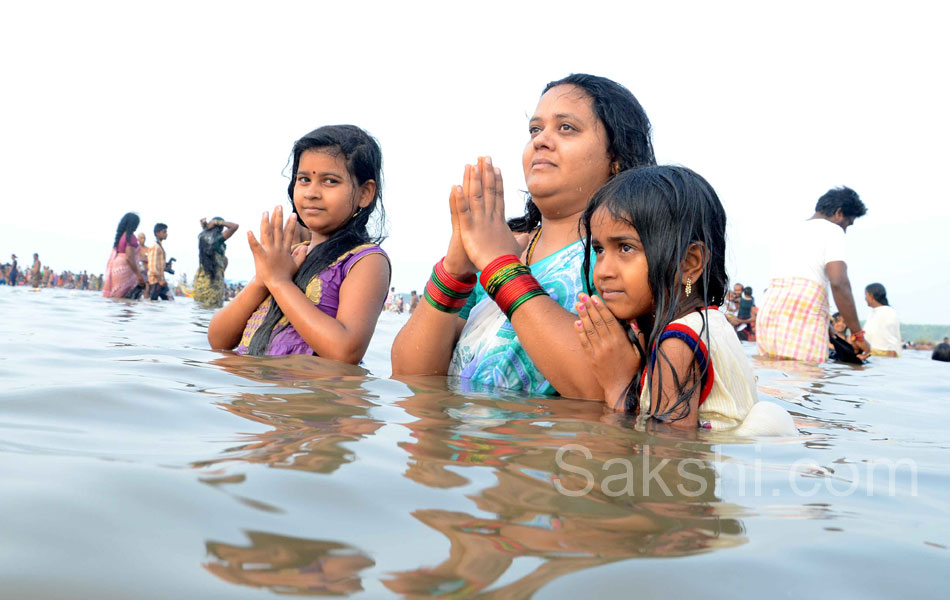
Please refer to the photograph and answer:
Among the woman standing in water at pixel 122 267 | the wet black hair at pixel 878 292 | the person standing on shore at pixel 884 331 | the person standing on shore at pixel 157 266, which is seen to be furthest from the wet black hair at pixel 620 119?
the person standing on shore at pixel 157 266

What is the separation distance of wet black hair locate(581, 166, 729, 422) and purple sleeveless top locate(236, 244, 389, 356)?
5.19 feet

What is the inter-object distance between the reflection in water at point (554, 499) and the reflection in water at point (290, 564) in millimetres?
68

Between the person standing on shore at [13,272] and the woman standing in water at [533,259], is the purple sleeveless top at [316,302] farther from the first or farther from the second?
the person standing on shore at [13,272]

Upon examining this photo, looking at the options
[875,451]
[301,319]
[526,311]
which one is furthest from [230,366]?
[875,451]

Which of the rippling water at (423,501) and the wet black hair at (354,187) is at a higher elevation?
the wet black hair at (354,187)

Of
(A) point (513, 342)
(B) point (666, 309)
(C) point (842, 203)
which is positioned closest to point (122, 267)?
(C) point (842, 203)

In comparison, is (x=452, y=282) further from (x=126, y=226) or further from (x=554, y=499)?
(x=126, y=226)

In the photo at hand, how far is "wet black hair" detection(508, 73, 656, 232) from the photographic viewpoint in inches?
115

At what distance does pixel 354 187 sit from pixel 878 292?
11.6 metres

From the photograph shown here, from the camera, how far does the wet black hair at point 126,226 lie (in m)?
13.1

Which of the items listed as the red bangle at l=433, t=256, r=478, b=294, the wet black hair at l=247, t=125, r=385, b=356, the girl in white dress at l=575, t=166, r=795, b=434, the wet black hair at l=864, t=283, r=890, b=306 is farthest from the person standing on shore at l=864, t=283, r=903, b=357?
the red bangle at l=433, t=256, r=478, b=294

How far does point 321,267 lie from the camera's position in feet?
12.2

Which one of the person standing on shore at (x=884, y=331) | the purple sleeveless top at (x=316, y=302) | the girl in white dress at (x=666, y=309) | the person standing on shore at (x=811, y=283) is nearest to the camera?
the girl in white dress at (x=666, y=309)

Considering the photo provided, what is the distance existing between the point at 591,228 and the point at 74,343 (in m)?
3.01
